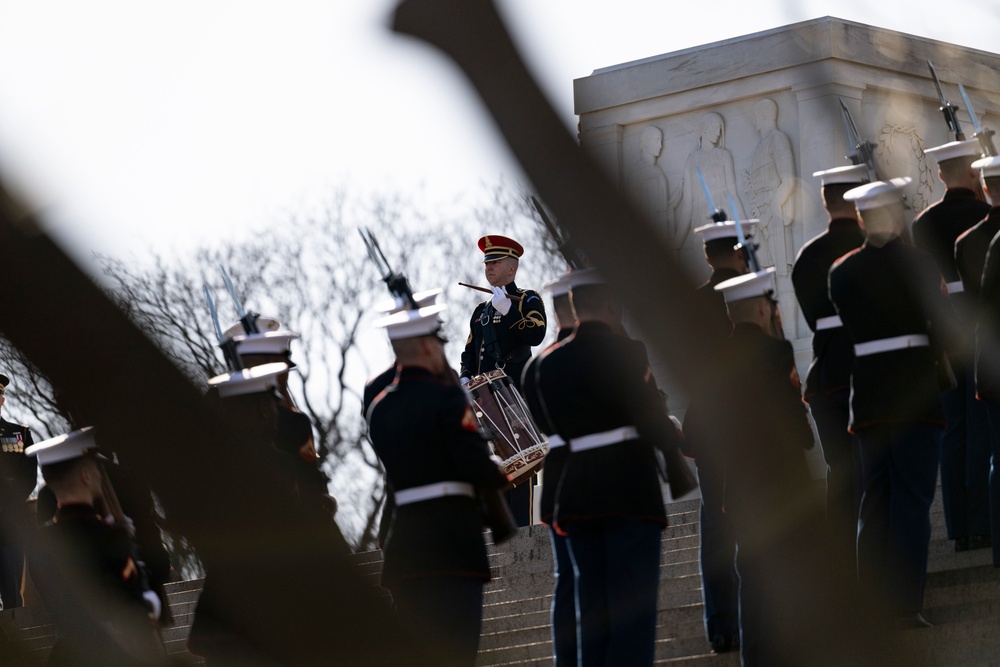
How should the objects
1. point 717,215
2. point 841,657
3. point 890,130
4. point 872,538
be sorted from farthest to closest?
point 890,130 → point 717,215 → point 872,538 → point 841,657

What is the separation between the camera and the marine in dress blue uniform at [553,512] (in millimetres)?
7273

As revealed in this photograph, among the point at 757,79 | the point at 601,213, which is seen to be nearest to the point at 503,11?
the point at 601,213

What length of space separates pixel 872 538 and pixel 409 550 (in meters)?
2.10

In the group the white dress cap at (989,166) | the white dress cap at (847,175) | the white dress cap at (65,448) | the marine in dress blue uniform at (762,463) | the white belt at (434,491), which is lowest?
the marine in dress blue uniform at (762,463)

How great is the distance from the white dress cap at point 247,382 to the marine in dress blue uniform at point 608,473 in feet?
3.94

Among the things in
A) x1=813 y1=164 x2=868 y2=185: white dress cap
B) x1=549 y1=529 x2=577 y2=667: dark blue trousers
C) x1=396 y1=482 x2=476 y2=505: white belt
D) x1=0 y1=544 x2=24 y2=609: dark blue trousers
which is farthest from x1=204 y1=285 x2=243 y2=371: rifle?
x1=0 y1=544 x2=24 y2=609: dark blue trousers

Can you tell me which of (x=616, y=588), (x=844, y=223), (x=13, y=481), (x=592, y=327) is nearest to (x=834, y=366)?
(x=844, y=223)

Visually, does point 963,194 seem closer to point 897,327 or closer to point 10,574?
point 897,327

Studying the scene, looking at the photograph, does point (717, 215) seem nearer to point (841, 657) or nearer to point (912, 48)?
point (841, 657)

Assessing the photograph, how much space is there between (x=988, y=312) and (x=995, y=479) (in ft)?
2.58

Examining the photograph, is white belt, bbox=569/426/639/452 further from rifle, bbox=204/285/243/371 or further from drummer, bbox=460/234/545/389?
drummer, bbox=460/234/545/389

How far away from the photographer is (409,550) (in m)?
6.64

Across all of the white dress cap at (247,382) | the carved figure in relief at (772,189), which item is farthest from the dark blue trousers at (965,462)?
the carved figure in relief at (772,189)

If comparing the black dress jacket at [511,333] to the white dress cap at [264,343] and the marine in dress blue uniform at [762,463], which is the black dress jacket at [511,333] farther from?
the marine in dress blue uniform at [762,463]
